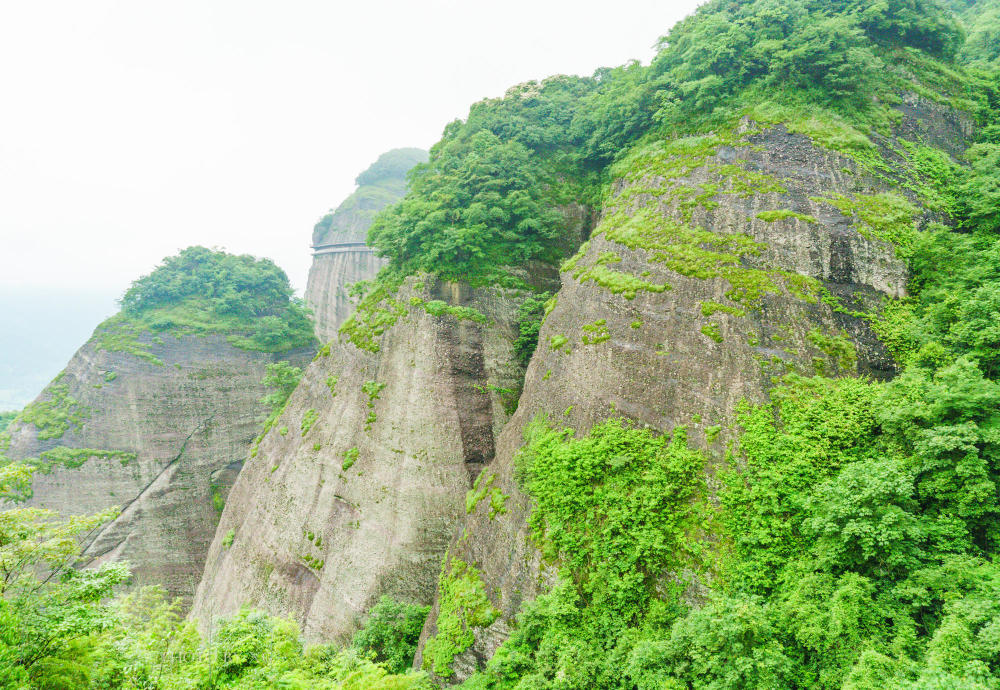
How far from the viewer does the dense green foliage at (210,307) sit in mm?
32562

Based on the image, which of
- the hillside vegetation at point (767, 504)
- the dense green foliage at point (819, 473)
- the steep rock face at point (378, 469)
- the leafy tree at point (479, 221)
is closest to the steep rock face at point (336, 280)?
the leafy tree at point (479, 221)

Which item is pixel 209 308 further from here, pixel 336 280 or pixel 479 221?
pixel 479 221

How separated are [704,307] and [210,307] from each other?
127 ft

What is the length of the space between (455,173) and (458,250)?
4798 mm

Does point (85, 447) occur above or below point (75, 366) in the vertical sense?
below

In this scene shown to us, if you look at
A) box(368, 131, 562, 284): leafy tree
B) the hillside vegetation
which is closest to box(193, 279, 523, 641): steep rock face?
box(368, 131, 562, 284): leafy tree

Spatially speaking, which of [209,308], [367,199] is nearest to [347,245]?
[367,199]

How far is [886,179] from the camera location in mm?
14430

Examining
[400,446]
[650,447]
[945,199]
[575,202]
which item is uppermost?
[575,202]

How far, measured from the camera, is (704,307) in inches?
523

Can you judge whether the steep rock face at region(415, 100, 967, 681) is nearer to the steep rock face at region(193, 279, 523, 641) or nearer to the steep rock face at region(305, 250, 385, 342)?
the steep rock face at region(193, 279, 523, 641)

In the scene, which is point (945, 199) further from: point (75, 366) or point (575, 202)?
point (75, 366)

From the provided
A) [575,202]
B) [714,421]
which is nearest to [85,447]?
[575,202]

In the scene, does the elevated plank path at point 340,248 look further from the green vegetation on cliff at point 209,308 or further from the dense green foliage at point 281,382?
the dense green foliage at point 281,382
